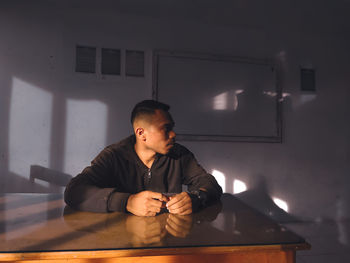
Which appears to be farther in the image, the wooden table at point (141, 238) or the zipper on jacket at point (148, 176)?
the zipper on jacket at point (148, 176)

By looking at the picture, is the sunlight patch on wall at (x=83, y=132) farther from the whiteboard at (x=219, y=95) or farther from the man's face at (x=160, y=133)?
the man's face at (x=160, y=133)

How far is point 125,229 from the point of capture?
0.75m

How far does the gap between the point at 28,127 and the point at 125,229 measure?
215 centimetres

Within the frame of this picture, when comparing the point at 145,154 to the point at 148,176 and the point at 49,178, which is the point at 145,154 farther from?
the point at 49,178

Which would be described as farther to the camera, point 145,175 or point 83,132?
point 83,132

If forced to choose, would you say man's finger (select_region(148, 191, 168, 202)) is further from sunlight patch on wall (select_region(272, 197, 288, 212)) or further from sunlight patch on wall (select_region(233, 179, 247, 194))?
sunlight patch on wall (select_region(272, 197, 288, 212))

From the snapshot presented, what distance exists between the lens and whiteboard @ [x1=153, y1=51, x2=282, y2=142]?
2.65 metres

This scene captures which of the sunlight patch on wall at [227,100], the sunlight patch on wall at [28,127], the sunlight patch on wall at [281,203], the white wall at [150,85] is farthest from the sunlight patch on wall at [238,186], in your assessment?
the sunlight patch on wall at [28,127]

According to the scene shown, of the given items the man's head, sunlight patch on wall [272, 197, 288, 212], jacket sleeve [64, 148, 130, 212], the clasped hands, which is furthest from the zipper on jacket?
sunlight patch on wall [272, 197, 288, 212]

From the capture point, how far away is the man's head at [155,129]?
1.29 m

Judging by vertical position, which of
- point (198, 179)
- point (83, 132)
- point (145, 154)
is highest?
point (83, 132)

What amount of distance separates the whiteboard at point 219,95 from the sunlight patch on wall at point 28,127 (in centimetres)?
118

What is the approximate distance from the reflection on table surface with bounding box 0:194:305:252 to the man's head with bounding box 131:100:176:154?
0.44 metres

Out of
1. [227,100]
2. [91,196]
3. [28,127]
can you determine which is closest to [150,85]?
[227,100]
